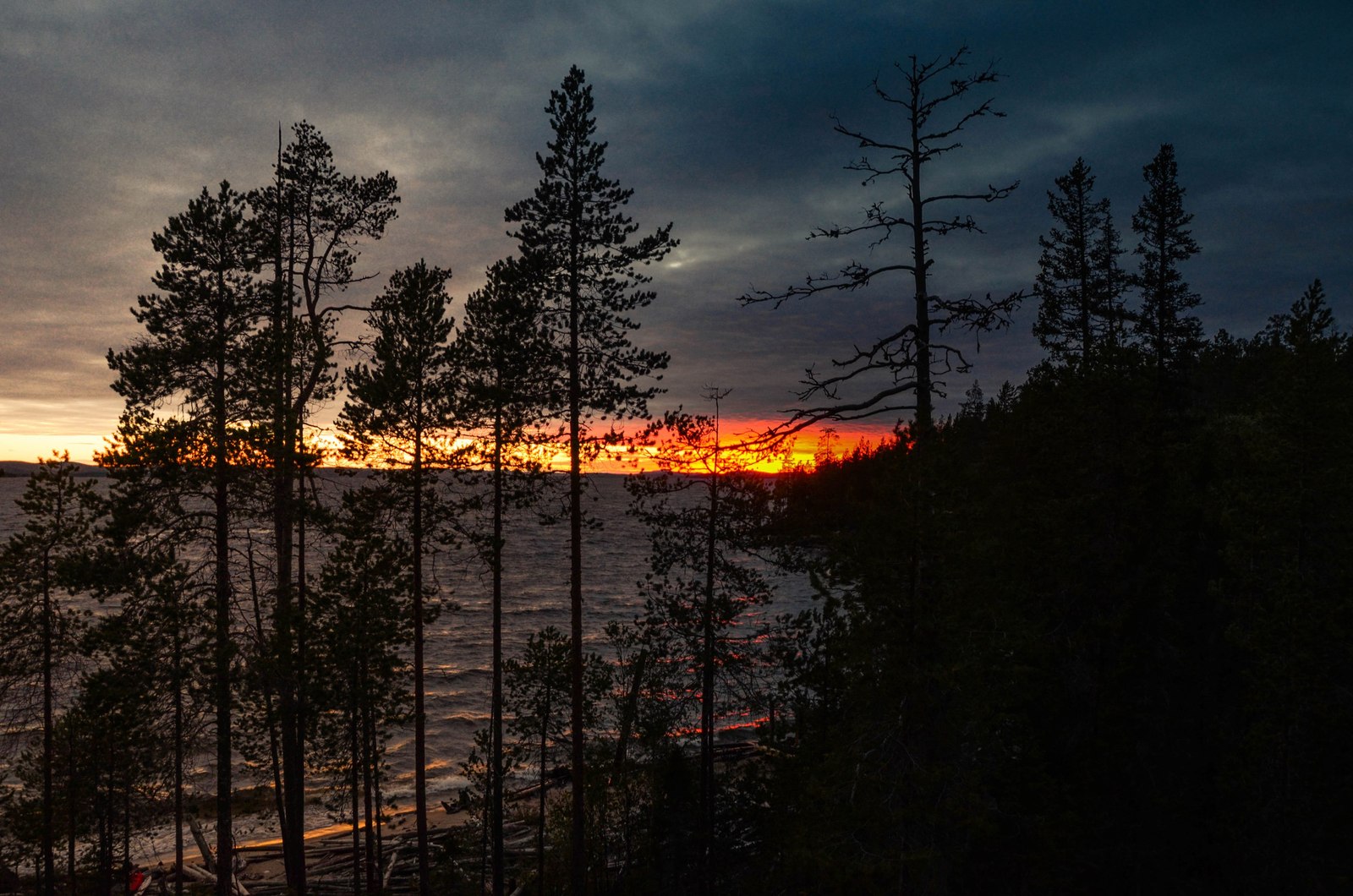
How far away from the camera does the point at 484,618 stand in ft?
220

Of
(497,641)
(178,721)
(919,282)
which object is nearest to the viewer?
(919,282)

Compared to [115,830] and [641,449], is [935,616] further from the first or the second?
[115,830]

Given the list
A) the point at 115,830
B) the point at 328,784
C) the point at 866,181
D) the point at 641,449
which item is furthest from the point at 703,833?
the point at 328,784

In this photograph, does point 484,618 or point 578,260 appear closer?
point 578,260

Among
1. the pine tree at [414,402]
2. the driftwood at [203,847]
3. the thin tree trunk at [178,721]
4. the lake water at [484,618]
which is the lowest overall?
the driftwood at [203,847]

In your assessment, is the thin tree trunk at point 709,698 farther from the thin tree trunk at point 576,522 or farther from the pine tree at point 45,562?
the pine tree at point 45,562

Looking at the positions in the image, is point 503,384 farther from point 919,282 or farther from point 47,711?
point 47,711

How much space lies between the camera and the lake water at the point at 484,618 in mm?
36469

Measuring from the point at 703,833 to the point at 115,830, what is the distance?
77.1ft

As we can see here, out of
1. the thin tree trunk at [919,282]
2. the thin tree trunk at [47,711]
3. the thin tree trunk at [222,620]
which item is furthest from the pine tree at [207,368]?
the thin tree trunk at [919,282]

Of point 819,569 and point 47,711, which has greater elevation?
point 819,569

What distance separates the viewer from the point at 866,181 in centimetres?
878

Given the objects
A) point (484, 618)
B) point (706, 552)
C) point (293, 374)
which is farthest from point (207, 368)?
point (484, 618)

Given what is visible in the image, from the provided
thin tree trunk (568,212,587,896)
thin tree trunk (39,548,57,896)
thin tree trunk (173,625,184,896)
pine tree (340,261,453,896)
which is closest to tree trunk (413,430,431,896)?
pine tree (340,261,453,896)
